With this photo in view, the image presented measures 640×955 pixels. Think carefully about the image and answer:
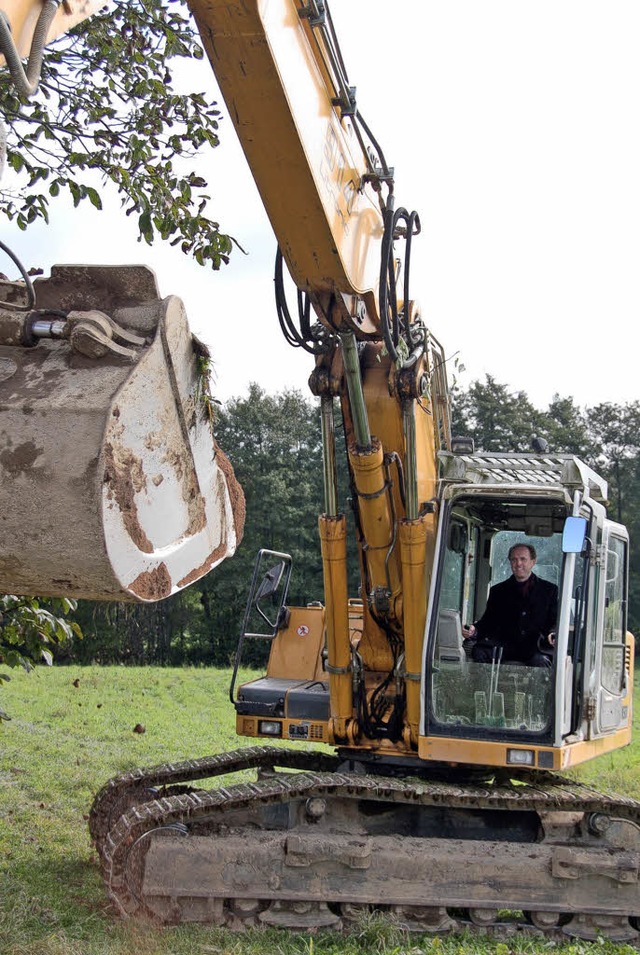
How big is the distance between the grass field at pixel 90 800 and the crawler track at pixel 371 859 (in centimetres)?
19

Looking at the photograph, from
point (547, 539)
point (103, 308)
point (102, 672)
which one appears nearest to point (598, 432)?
point (102, 672)

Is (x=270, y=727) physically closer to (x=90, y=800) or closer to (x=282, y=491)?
(x=90, y=800)

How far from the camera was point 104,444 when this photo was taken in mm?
3234

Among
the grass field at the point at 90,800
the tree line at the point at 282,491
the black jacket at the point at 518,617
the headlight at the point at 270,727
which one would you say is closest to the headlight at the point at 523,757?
the black jacket at the point at 518,617

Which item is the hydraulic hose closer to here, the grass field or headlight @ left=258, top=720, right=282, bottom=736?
the grass field

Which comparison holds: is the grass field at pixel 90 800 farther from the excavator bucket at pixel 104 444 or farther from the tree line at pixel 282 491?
the tree line at pixel 282 491

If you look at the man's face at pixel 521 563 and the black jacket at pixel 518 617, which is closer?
the black jacket at pixel 518 617

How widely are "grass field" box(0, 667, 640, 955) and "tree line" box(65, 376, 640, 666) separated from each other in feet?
65.1

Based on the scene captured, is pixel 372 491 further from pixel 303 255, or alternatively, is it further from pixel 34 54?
pixel 34 54

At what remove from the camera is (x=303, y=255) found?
17.2 ft

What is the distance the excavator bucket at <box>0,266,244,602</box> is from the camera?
3.18m

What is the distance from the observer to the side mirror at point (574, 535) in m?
6.08

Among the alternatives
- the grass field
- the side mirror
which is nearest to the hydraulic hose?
the grass field

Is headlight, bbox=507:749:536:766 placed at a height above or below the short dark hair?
below
